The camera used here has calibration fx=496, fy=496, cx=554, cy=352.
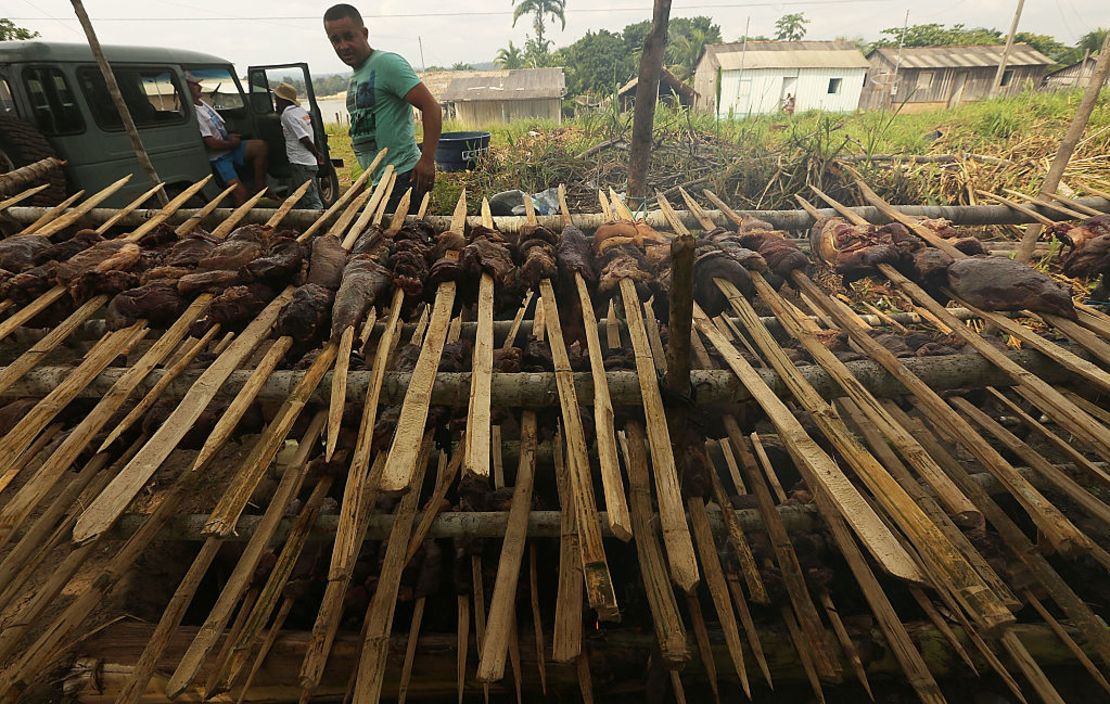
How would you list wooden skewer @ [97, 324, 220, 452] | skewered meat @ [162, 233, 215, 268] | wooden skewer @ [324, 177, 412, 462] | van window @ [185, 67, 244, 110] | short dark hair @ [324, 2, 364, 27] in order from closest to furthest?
wooden skewer @ [324, 177, 412, 462]
wooden skewer @ [97, 324, 220, 452]
skewered meat @ [162, 233, 215, 268]
short dark hair @ [324, 2, 364, 27]
van window @ [185, 67, 244, 110]

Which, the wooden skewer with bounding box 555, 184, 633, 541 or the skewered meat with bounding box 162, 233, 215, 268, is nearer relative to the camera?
the wooden skewer with bounding box 555, 184, 633, 541

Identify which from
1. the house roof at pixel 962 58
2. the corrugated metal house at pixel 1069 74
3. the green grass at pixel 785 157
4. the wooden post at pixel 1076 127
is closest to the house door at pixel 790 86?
the house roof at pixel 962 58

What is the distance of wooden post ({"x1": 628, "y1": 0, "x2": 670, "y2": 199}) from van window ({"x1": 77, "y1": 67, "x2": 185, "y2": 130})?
6.62m

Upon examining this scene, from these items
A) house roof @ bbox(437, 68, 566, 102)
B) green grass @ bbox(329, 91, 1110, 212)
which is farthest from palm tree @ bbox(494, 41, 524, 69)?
green grass @ bbox(329, 91, 1110, 212)

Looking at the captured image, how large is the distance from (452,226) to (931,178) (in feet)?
26.5

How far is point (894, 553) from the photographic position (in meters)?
1.06

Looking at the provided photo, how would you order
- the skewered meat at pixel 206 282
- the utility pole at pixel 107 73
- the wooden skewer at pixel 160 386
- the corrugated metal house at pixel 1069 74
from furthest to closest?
the corrugated metal house at pixel 1069 74, the utility pole at pixel 107 73, the skewered meat at pixel 206 282, the wooden skewer at pixel 160 386

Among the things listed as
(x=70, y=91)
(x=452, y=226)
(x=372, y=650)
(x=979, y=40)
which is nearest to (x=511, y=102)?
(x=70, y=91)

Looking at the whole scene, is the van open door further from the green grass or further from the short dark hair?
the short dark hair

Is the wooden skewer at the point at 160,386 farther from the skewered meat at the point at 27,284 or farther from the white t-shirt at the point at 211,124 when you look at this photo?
the white t-shirt at the point at 211,124

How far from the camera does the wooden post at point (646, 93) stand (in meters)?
5.60

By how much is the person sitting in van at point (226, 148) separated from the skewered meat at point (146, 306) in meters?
6.75

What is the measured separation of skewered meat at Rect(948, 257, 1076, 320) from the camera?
206cm

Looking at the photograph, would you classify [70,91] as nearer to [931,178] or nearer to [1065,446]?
[1065,446]
